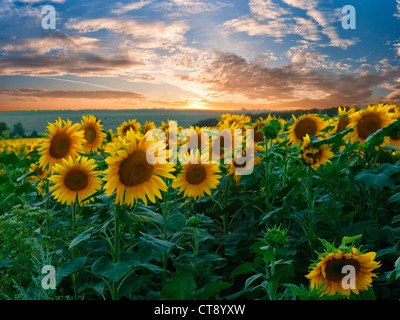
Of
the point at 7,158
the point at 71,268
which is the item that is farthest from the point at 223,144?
the point at 71,268

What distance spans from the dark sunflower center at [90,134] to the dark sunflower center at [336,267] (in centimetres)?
247

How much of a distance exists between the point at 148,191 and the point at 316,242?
1070mm

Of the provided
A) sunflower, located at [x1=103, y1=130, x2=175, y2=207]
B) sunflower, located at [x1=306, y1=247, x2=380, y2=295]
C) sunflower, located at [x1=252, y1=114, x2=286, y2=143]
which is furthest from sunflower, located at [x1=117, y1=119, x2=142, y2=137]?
sunflower, located at [x1=306, y1=247, x2=380, y2=295]

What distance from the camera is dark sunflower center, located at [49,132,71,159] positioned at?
258 centimetres

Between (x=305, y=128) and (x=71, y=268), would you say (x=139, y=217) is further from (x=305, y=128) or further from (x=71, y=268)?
(x=305, y=128)

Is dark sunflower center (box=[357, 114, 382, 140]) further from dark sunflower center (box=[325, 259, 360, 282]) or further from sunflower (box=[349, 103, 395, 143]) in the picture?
dark sunflower center (box=[325, 259, 360, 282])

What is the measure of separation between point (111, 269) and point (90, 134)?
1977 millimetres


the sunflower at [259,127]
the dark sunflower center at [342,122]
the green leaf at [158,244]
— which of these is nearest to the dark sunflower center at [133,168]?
the green leaf at [158,244]

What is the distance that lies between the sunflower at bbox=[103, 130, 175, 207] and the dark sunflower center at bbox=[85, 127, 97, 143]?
165 cm

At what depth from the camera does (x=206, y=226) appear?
9.41 feet

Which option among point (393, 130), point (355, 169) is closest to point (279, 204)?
point (355, 169)

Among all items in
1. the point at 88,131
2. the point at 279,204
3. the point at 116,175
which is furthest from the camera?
the point at 88,131
